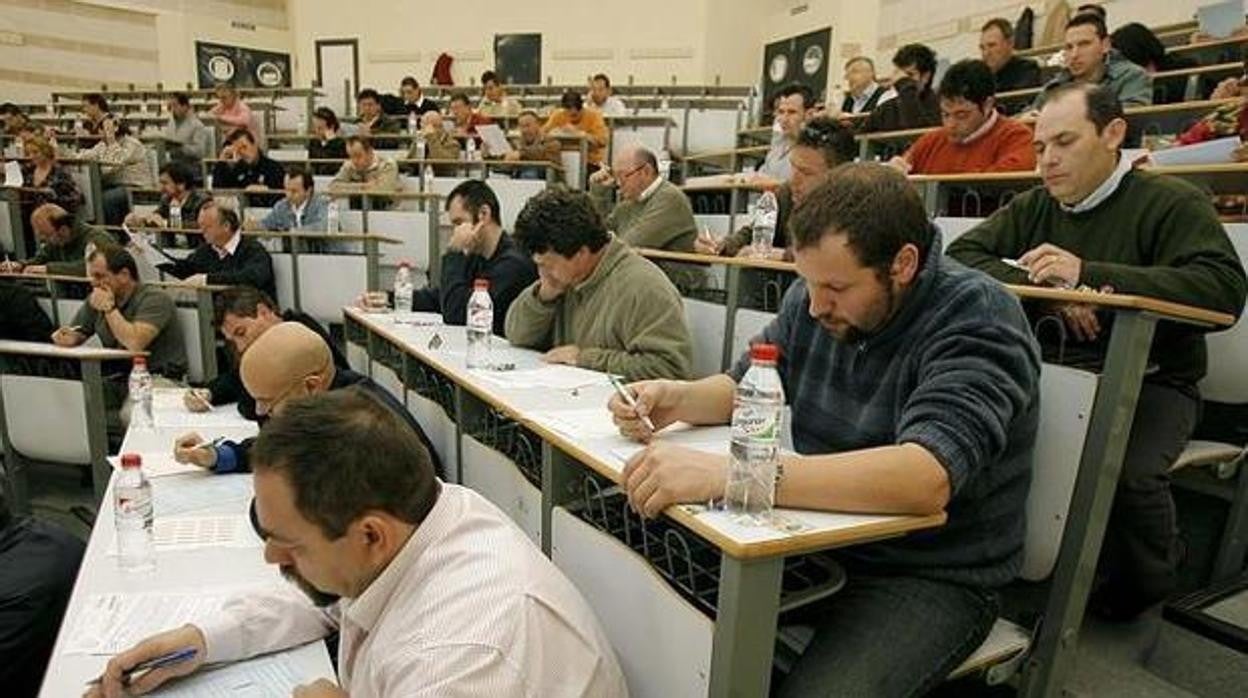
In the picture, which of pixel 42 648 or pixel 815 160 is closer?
pixel 42 648

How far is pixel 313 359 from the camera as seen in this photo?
195 cm

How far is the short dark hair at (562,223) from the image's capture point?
2.34 m

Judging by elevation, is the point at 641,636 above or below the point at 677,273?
below

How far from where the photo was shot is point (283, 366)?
1.90 meters

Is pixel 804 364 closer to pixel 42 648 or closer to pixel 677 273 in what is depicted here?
pixel 42 648

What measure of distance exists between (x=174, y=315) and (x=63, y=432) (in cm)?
96

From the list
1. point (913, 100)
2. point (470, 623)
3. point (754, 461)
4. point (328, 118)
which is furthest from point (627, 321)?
point (328, 118)

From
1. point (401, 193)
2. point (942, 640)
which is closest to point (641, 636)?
point (942, 640)

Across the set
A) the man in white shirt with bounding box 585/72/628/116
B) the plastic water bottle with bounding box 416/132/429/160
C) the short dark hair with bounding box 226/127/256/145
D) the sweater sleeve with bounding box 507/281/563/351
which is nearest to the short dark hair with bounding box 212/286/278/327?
the sweater sleeve with bounding box 507/281/563/351

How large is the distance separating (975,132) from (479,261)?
7.18ft

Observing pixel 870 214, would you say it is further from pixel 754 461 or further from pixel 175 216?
pixel 175 216

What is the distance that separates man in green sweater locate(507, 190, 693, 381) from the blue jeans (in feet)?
3.44

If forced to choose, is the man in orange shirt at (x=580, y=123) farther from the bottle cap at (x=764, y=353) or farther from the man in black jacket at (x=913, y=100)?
the bottle cap at (x=764, y=353)

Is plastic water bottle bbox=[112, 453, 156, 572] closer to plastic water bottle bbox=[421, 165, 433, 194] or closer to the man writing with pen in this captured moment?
the man writing with pen
